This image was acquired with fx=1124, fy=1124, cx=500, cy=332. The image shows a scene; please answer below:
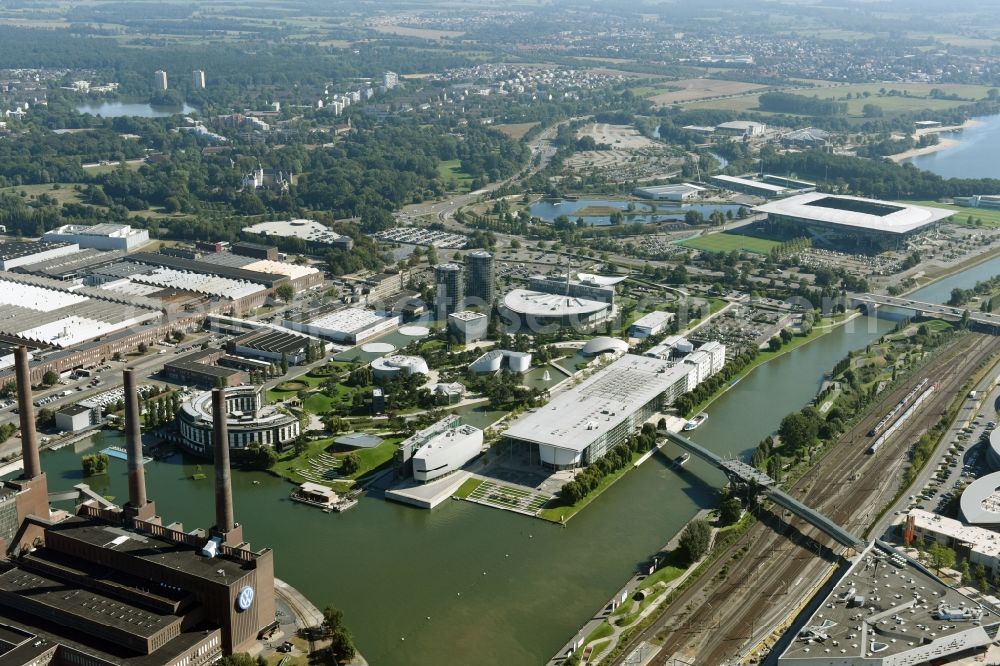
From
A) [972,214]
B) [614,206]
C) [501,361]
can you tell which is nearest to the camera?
[501,361]

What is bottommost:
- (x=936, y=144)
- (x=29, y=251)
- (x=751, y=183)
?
(x=29, y=251)

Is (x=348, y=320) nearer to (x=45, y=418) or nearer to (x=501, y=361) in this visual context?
(x=501, y=361)

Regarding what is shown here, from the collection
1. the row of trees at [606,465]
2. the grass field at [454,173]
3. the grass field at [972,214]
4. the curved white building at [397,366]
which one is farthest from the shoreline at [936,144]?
the row of trees at [606,465]

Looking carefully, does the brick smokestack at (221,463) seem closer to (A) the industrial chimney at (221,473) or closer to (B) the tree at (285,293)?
(A) the industrial chimney at (221,473)

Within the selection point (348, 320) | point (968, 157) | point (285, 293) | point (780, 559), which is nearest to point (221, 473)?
point (780, 559)

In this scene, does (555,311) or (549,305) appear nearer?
(555,311)

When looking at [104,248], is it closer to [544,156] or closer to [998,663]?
[544,156]
